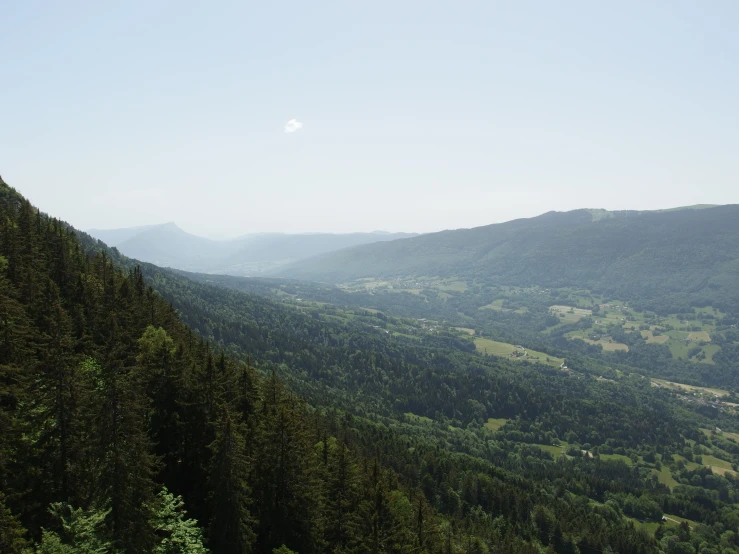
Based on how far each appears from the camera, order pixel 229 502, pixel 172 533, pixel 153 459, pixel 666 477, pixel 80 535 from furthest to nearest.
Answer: pixel 666 477
pixel 153 459
pixel 229 502
pixel 172 533
pixel 80 535

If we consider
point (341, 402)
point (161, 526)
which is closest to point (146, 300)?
point (161, 526)

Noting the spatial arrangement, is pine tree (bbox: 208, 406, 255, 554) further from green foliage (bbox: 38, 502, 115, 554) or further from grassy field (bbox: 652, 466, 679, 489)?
grassy field (bbox: 652, 466, 679, 489)

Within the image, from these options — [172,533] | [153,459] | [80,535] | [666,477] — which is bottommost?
[666,477]

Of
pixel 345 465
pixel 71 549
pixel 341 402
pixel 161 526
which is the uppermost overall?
pixel 71 549

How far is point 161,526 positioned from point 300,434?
13.5 m

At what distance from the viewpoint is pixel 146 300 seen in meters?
74.8

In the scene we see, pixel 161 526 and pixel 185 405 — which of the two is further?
pixel 185 405

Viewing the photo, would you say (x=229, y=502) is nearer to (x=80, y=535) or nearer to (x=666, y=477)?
(x=80, y=535)

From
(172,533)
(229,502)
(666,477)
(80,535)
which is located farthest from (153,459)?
(666,477)

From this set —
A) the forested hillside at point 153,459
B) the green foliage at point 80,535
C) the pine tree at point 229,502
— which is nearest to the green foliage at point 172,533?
the forested hillside at point 153,459

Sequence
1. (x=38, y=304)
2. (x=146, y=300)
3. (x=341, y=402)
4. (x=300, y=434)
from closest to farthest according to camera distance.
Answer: (x=300, y=434)
(x=38, y=304)
(x=146, y=300)
(x=341, y=402)

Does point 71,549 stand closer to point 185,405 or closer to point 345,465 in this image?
point 185,405

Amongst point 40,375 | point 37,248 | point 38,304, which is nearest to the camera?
point 40,375

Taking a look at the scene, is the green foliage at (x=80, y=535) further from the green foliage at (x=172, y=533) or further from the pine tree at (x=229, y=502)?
the pine tree at (x=229, y=502)
